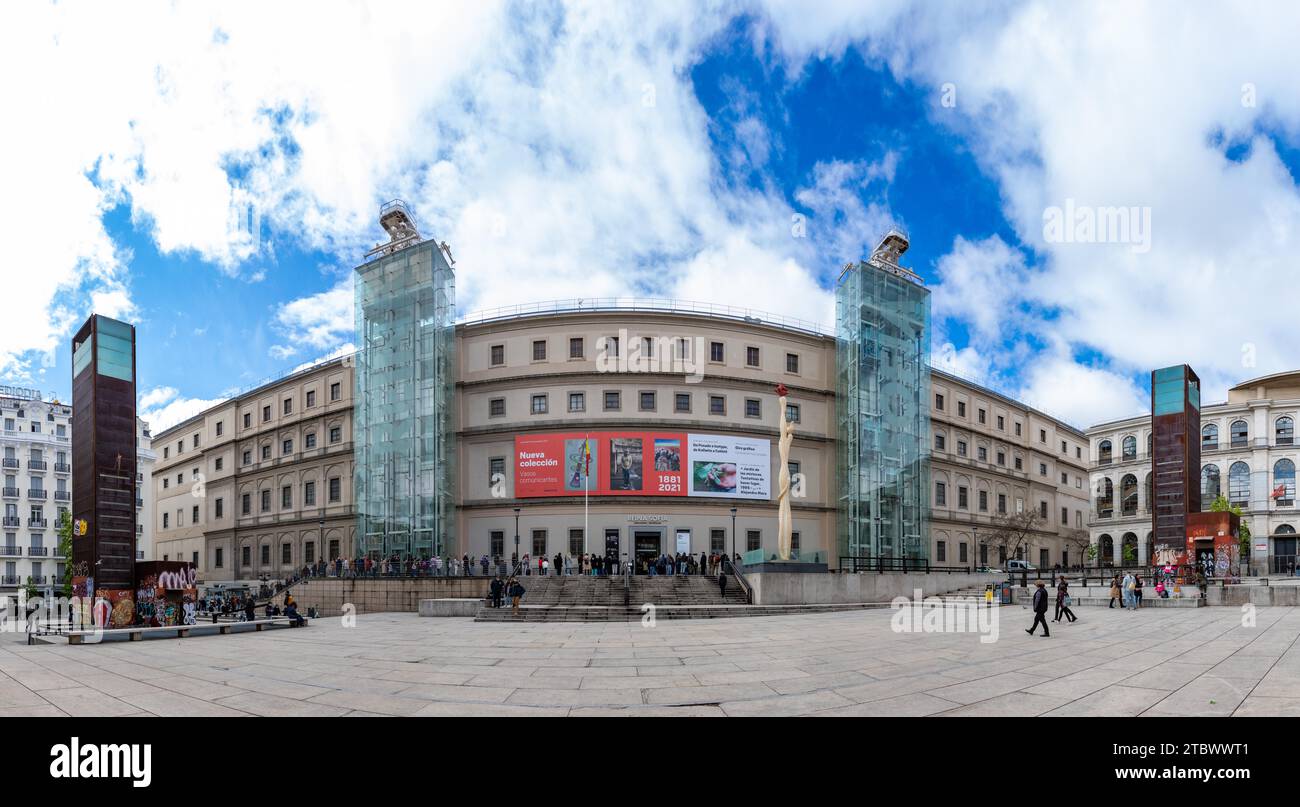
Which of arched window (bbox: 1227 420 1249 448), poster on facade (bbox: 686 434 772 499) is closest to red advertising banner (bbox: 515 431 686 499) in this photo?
poster on facade (bbox: 686 434 772 499)

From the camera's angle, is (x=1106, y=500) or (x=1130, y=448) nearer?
(x=1130, y=448)

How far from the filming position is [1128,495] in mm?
86375

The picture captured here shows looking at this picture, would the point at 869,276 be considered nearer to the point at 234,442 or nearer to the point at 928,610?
the point at 928,610

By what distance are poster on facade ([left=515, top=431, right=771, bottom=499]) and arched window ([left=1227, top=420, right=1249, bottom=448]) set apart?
63.0m

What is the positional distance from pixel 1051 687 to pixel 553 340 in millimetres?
39231

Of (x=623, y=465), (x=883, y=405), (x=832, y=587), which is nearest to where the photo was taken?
(x=832, y=587)

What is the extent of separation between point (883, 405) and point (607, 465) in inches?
751

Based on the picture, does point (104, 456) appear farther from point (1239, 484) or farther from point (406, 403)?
point (1239, 484)

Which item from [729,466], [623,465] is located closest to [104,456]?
[623,465]

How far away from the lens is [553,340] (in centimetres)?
4766

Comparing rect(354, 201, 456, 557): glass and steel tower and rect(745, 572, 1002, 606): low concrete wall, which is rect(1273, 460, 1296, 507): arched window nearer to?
rect(745, 572, 1002, 606): low concrete wall

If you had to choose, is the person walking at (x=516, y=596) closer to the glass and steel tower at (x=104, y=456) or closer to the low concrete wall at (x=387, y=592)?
the low concrete wall at (x=387, y=592)

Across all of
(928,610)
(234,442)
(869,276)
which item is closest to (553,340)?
(869,276)
